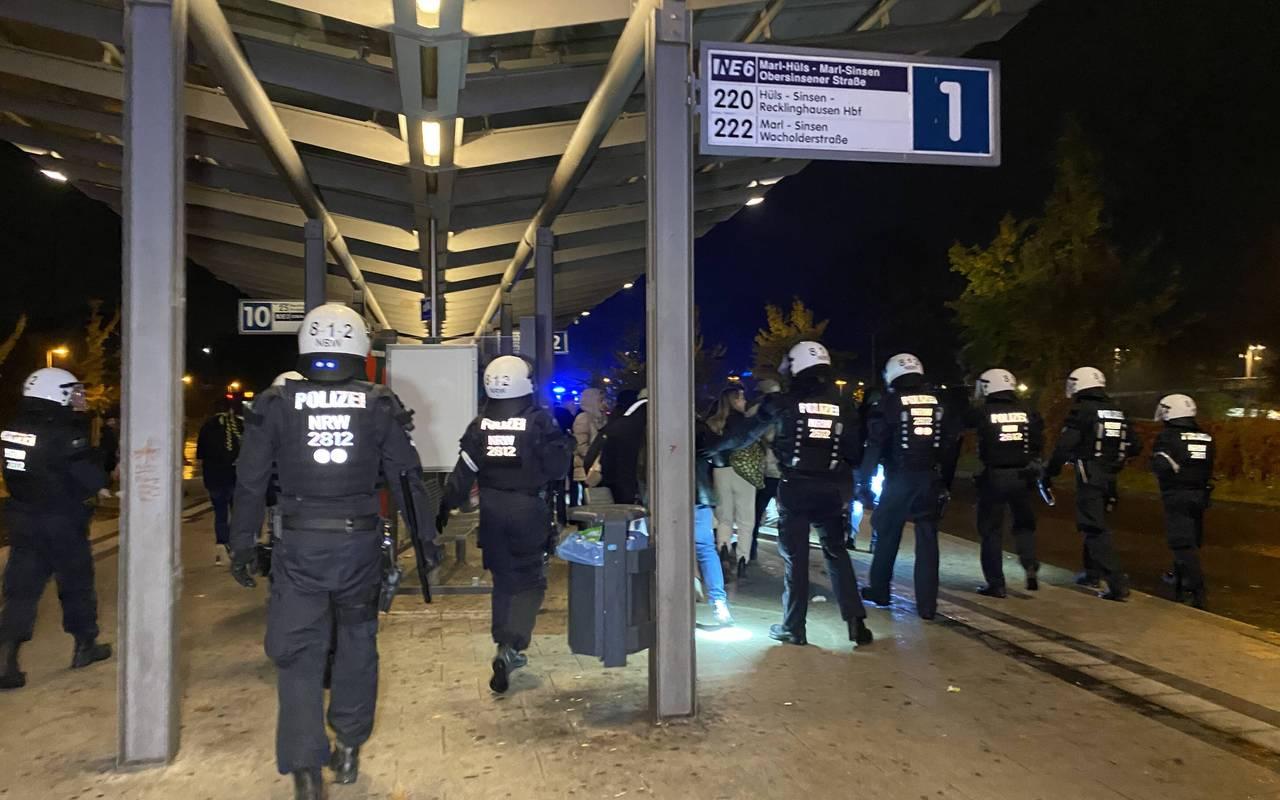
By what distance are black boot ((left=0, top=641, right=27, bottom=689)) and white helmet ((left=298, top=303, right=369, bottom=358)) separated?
3289mm

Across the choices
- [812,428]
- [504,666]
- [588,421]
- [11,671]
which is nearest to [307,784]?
[504,666]

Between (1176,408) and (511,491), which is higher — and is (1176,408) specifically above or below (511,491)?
above

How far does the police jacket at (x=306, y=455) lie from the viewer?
162 inches

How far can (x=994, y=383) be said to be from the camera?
841 cm

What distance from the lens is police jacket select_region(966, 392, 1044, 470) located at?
26.8 feet

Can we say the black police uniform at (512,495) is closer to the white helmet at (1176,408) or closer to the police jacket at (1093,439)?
the police jacket at (1093,439)

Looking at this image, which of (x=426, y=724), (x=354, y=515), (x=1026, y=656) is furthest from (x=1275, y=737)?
(x=354, y=515)

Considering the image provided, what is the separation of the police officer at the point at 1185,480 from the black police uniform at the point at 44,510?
870cm

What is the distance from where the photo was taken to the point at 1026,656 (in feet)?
21.1

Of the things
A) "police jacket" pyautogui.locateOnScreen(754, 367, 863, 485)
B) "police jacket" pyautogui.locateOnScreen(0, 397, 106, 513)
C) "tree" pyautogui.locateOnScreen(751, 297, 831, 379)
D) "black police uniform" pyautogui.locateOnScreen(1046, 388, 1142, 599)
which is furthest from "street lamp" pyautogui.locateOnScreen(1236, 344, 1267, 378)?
"police jacket" pyautogui.locateOnScreen(0, 397, 106, 513)

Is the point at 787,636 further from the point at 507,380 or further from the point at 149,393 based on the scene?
the point at 149,393

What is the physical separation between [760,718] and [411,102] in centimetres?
481

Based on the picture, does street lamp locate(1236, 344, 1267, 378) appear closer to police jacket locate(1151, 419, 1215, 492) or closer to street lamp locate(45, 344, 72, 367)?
police jacket locate(1151, 419, 1215, 492)

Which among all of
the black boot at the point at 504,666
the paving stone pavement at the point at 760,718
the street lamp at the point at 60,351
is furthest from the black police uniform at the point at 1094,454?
the street lamp at the point at 60,351
